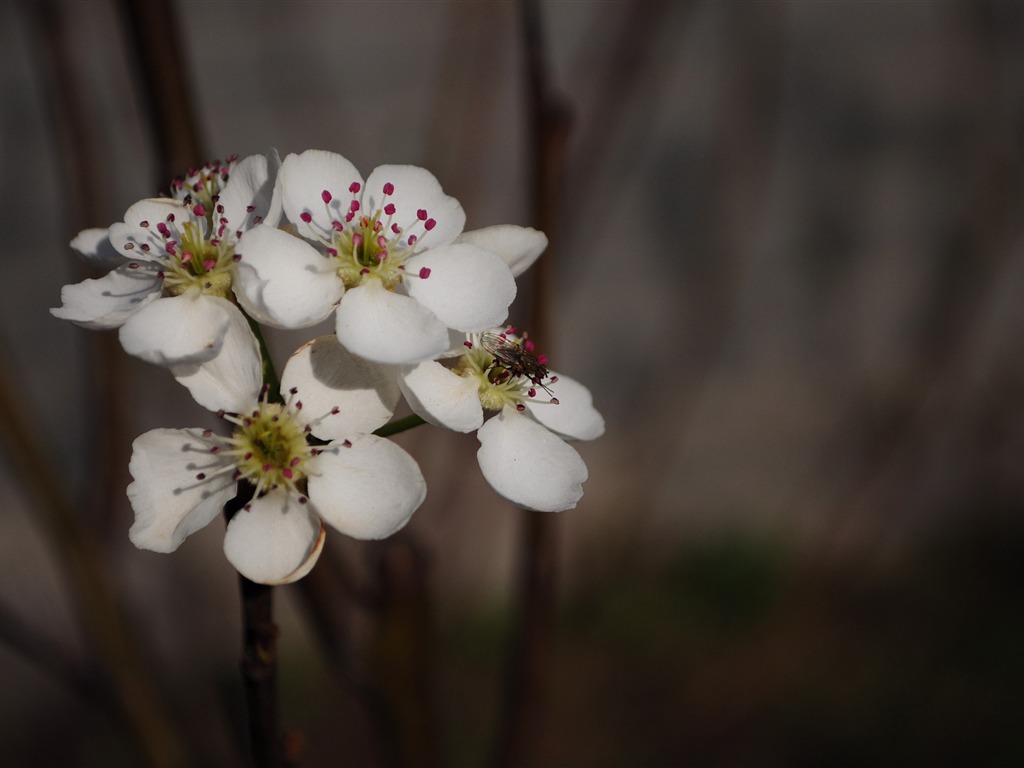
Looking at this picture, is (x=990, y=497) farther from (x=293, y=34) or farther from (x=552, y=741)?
(x=293, y=34)

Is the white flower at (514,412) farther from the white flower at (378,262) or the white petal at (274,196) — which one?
the white petal at (274,196)

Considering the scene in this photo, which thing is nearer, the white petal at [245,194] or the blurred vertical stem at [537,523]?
the white petal at [245,194]

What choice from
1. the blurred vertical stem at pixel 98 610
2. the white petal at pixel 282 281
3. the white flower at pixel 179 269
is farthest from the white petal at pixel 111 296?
the blurred vertical stem at pixel 98 610

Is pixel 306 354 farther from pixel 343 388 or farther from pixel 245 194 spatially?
pixel 245 194

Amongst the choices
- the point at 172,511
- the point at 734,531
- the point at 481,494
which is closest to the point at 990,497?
the point at 734,531

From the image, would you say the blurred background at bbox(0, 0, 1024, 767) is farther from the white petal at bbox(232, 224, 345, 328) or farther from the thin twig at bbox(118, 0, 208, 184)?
the white petal at bbox(232, 224, 345, 328)
